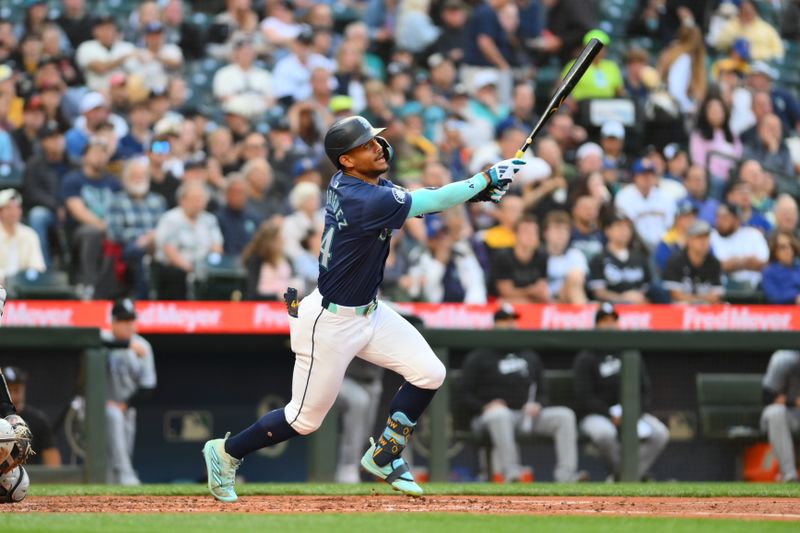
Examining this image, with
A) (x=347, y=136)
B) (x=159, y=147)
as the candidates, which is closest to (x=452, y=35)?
(x=159, y=147)

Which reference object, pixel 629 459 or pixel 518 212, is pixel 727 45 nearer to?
pixel 518 212

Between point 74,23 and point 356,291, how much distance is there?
7.38 meters

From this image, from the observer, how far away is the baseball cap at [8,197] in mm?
10469

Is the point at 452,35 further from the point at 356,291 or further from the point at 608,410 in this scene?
the point at 356,291

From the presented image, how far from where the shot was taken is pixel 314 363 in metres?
6.71

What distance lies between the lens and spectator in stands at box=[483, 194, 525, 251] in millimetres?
11648

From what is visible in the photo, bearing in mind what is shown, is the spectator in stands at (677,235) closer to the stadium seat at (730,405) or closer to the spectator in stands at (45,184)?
the stadium seat at (730,405)

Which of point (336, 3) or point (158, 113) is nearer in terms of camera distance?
point (158, 113)

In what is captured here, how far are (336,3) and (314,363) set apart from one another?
882 cm

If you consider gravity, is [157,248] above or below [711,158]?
below

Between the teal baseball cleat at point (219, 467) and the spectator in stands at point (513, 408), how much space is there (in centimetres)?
340

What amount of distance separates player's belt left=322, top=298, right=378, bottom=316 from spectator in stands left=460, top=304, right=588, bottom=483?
3607 millimetres

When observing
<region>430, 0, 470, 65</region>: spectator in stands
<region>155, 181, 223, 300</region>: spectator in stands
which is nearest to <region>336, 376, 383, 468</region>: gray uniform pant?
<region>155, 181, 223, 300</region>: spectator in stands

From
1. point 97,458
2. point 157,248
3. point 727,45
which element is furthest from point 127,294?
point 727,45
